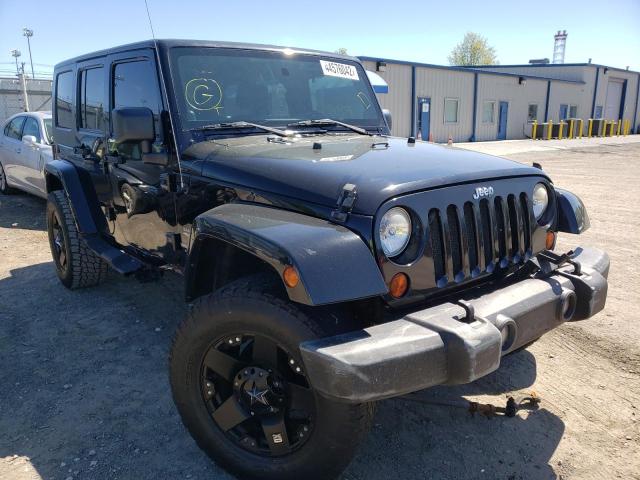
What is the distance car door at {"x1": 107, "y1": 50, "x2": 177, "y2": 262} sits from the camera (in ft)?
10.6

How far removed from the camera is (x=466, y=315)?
6.74 feet

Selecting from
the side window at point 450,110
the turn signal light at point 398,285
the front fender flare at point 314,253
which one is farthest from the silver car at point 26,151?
the side window at point 450,110

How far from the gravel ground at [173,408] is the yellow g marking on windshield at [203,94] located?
1.76 meters

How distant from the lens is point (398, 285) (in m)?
2.21

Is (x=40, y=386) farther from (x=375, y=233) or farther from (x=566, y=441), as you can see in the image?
(x=566, y=441)

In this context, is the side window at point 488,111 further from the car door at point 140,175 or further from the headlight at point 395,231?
the headlight at point 395,231

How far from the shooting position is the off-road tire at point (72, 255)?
4582mm

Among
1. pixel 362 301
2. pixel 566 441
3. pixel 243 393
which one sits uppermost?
pixel 362 301

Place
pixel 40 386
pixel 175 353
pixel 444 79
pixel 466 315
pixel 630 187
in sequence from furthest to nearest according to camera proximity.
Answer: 1. pixel 444 79
2. pixel 630 187
3. pixel 40 386
4. pixel 175 353
5. pixel 466 315

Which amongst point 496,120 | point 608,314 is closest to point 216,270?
point 608,314

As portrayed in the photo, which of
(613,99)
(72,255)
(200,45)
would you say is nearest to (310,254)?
(200,45)

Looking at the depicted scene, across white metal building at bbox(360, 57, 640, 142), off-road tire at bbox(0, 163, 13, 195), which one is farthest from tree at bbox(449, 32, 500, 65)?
off-road tire at bbox(0, 163, 13, 195)

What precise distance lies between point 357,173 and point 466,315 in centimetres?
81

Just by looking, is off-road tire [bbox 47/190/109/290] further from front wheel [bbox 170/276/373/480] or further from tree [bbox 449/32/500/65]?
tree [bbox 449/32/500/65]
